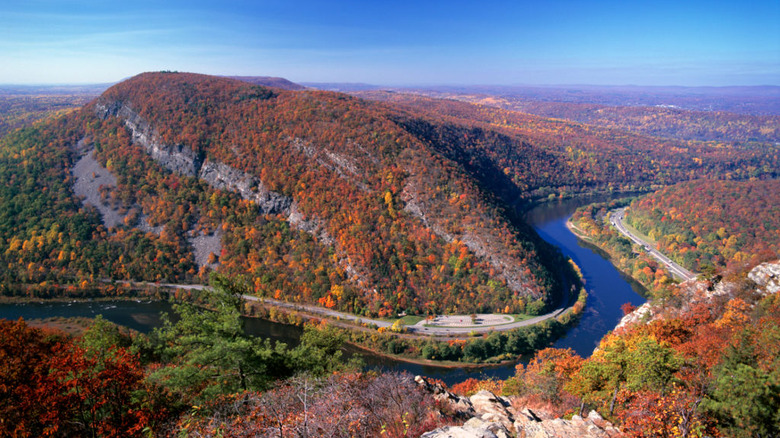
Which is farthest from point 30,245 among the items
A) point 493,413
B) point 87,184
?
point 493,413

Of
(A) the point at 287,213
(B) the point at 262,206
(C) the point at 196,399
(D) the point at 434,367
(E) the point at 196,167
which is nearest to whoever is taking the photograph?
(C) the point at 196,399

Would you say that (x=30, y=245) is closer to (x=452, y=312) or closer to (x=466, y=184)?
(x=452, y=312)

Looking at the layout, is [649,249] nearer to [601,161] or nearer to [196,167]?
[601,161]

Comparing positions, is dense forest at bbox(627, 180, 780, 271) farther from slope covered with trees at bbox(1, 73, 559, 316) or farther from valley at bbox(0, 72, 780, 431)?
slope covered with trees at bbox(1, 73, 559, 316)

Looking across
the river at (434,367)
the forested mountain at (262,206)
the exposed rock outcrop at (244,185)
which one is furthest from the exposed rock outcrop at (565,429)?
the exposed rock outcrop at (244,185)

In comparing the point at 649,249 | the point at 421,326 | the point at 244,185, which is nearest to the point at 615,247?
the point at 649,249

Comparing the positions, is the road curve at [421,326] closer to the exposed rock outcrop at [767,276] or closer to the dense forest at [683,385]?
the exposed rock outcrop at [767,276]
